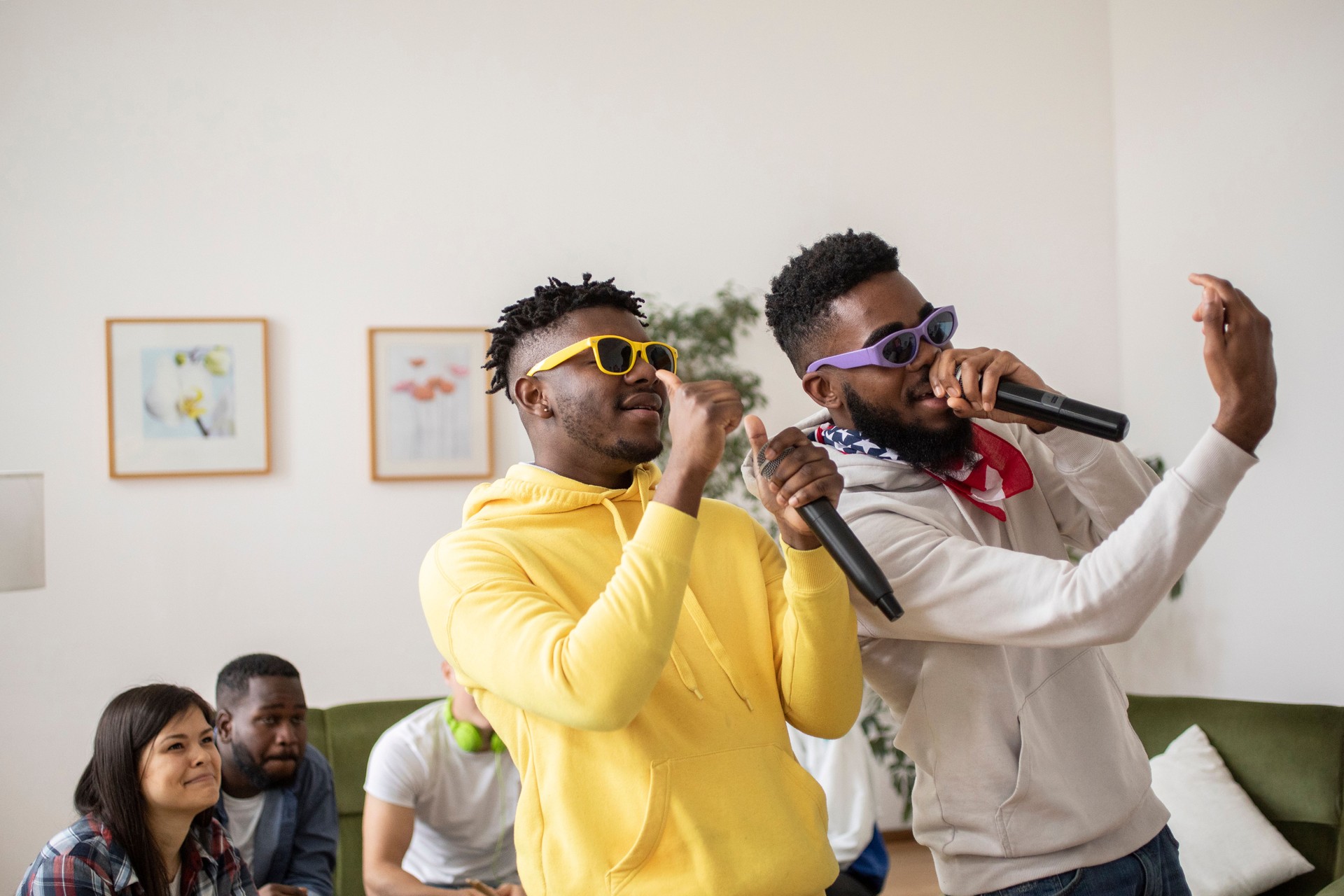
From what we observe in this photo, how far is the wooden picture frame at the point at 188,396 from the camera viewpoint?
386 cm

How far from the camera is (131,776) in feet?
6.34

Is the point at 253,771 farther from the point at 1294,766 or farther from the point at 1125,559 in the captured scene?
the point at 1294,766

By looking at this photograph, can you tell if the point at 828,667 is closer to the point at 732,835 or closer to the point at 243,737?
the point at 732,835

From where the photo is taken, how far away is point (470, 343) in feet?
13.4

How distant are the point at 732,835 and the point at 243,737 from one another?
187 centimetres

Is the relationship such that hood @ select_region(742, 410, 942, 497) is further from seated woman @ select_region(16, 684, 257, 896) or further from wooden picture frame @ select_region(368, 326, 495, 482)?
wooden picture frame @ select_region(368, 326, 495, 482)

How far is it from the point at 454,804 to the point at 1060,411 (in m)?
1.88

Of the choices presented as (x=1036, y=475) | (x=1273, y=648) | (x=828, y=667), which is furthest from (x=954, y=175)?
(x=828, y=667)

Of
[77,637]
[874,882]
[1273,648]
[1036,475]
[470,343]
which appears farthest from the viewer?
[470,343]

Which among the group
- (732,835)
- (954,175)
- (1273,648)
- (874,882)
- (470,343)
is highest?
(954,175)

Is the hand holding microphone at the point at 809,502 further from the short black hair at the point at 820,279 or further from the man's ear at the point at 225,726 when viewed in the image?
the man's ear at the point at 225,726

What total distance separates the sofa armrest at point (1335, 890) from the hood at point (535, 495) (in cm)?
191

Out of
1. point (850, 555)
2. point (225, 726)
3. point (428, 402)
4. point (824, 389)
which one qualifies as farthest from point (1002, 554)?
point (428, 402)

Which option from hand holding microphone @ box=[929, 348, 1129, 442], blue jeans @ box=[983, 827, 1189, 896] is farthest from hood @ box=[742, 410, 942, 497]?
blue jeans @ box=[983, 827, 1189, 896]
